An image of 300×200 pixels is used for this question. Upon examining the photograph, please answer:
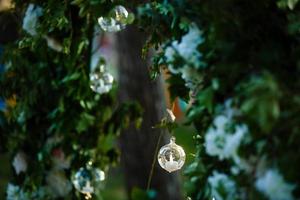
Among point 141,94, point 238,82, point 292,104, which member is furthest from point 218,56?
point 141,94

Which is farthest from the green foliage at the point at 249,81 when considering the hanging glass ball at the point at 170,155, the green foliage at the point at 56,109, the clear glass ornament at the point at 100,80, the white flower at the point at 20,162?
the white flower at the point at 20,162

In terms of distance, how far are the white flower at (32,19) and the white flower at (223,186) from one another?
154 centimetres

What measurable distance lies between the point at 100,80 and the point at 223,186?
137cm

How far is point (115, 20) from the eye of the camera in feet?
9.20

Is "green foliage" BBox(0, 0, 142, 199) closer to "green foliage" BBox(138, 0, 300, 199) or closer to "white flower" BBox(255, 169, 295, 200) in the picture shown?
"green foliage" BBox(138, 0, 300, 199)

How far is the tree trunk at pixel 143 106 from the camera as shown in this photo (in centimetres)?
524

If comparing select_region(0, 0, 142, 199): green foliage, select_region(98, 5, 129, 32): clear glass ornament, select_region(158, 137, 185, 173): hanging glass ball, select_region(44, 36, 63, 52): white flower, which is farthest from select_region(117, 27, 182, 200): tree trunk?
select_region(98, 5, 129, 32): clear glass ornament

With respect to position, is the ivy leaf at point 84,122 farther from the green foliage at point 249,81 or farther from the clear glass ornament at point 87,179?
the green foliage at point 249,81

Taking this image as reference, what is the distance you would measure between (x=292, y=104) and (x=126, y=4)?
138 centimetres

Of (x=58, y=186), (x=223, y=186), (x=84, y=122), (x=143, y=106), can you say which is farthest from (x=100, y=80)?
(x=143, y=106)

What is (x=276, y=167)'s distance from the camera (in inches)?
68.4

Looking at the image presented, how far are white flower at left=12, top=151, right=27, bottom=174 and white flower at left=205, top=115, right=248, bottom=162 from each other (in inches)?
64.5

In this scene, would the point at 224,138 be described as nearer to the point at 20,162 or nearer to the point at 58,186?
the point at 58,186

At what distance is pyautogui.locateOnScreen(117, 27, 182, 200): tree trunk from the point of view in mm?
5241
